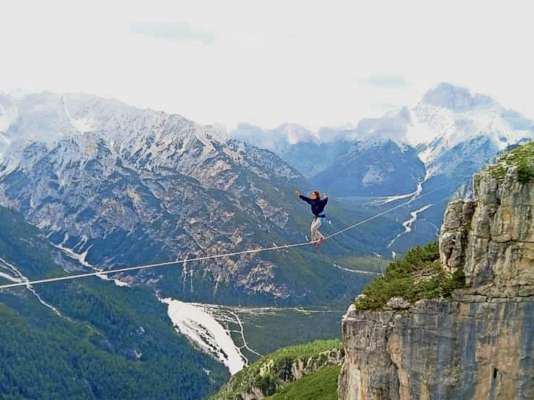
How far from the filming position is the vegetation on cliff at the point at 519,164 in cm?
5288

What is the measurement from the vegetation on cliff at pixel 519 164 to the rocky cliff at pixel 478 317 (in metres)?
0.07

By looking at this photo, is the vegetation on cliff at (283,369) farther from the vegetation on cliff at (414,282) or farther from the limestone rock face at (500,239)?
the limestone rock face at (500,239)

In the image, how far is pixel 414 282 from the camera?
59.9m

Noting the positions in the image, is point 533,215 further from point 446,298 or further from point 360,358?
point 360,358

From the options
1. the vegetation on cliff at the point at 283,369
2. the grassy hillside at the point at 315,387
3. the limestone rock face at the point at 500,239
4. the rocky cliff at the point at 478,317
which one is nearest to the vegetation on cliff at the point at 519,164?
the rocky cliff at the point at 478,317

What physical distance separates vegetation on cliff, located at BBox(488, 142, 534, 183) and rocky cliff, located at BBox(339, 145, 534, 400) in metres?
0.07

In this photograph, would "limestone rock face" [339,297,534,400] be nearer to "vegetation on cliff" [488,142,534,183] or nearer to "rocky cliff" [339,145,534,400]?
"rocky cliff" [339,145,534,400]

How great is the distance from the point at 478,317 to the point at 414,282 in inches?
278

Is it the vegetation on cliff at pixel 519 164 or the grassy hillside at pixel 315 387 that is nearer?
the vegetation on cliff at pixel 519 164

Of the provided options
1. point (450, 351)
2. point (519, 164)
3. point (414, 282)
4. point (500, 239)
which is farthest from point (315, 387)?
point (519, 164)

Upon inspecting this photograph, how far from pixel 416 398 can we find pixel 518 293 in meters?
12.5

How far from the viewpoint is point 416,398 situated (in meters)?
56.9

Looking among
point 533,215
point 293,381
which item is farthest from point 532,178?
point 293,381

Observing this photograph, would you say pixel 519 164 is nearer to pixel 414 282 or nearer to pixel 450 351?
pixel 414 282
